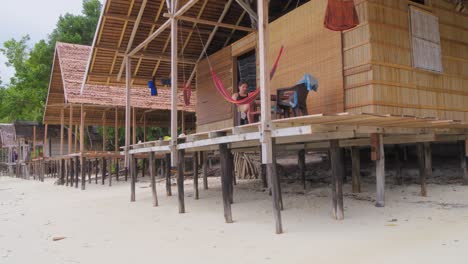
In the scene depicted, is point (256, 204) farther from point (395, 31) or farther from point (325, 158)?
point (325, 158)

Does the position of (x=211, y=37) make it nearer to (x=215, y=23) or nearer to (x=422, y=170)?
(x=215, y=23)

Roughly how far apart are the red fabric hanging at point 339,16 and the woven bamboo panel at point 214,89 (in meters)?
4.00

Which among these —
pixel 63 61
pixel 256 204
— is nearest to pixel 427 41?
pixel 256 204

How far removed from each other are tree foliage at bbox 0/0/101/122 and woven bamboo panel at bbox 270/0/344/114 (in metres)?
20.0

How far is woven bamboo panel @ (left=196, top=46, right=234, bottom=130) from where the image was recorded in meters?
9.80

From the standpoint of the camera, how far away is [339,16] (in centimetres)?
593

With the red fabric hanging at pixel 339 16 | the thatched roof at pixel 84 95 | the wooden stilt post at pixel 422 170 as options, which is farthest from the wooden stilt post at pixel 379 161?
the thatched roof at pixel 84 95

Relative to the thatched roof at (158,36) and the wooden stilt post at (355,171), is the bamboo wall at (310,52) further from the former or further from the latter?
the wooden stilt post at (355,171)

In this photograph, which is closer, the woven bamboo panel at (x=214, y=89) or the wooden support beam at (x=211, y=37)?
the wooden support beam at (x=211, y=37)

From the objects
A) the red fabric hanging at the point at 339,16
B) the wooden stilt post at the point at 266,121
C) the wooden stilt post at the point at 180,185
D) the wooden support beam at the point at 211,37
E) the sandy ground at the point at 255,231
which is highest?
the wooden support beam at the point at 211,37

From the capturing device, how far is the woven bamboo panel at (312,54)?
6766 millimetres

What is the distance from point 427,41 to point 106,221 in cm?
642

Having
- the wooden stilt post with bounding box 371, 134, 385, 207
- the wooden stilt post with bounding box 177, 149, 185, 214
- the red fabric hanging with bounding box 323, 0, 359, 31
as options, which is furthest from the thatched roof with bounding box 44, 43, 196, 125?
the red fabric hanging with bounding box 323, 0, 359, 31

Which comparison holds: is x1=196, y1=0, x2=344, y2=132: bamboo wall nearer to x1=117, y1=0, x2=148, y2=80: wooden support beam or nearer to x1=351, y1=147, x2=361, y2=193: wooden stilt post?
x1=351, y1=147, x2=361, y2=193: wooden stilt post
